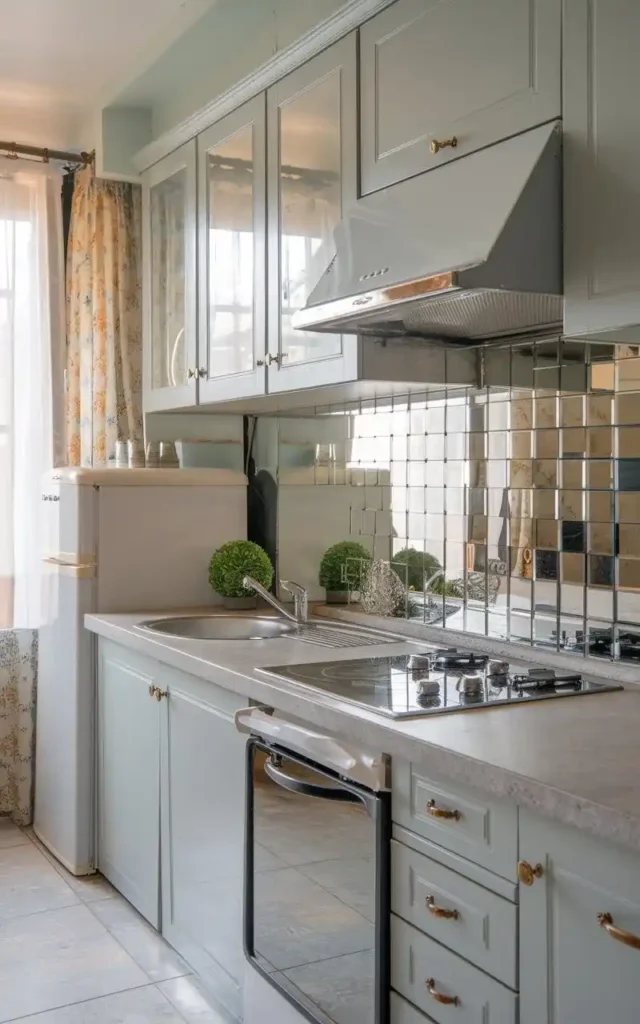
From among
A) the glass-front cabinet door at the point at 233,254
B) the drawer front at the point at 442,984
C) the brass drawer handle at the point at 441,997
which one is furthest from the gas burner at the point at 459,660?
the glass-front cabinet door at the point at 233,254

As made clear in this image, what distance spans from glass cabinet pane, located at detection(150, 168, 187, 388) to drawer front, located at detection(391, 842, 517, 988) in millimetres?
2018

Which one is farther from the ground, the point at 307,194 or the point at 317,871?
the point at 307,194

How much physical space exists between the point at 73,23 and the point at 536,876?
9.19ft

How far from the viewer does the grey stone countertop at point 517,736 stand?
141 centimetres

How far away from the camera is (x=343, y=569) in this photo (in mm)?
3336

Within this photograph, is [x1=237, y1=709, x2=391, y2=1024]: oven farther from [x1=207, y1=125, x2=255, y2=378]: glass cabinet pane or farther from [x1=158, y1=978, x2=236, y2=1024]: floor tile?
[x1=207, y1=125, x2=255, y2=378]: glass cabinet pane

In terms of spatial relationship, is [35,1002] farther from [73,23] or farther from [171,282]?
[73,23]

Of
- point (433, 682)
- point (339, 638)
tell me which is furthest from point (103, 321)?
point (433, 682)

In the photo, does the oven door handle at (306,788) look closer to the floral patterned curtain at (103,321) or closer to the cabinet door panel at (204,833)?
the cabinet door panel at (204,833)

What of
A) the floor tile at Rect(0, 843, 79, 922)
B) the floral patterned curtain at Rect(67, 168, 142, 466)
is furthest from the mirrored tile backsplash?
the floor tile at Rect(0, 843, 79, 922)

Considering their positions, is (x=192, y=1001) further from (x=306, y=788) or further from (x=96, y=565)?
(x=96, y=565)

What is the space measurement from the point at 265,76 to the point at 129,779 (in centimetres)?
203

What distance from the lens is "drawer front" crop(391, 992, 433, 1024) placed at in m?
1.75

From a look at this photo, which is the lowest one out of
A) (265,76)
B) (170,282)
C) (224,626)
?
(224,626)
